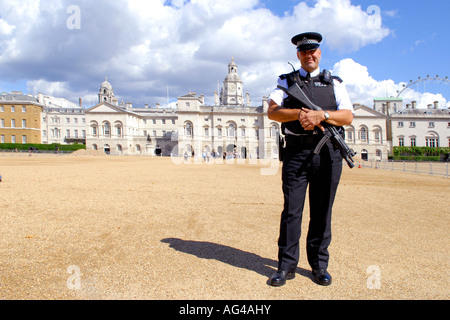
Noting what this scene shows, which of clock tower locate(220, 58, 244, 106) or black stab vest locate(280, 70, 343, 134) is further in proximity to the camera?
clock tower locate(220, 58, 244, 106)

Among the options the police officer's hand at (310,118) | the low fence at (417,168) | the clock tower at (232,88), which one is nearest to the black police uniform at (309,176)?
the police officer's hand at (310,118)

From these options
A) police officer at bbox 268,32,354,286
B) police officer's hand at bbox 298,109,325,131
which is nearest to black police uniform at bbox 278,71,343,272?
police officer at bbox 268,32,354,286

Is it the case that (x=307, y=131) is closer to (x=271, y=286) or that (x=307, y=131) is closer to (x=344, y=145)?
(x=344, y=145)

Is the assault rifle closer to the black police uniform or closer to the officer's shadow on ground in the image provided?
the black police uniform

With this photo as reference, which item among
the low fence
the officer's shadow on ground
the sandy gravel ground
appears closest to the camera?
the sandy gravel ground

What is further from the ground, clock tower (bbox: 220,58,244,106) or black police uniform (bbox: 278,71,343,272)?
clock tower (bbox: 220,58,244,106)

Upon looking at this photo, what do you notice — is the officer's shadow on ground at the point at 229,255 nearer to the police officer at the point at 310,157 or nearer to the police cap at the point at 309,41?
the police officer at the point at 310,157

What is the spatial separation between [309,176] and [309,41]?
4.54 ft

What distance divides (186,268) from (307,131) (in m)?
1.89

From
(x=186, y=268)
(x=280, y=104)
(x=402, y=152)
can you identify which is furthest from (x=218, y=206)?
(x=402, y=152)

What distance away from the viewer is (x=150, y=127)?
70250 millimetres

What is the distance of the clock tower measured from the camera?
73312 millimetres
